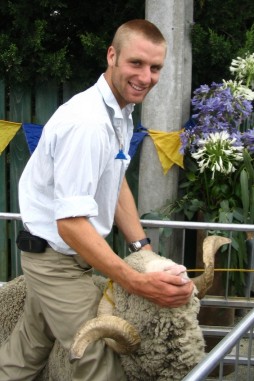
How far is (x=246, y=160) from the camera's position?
4.65 metres

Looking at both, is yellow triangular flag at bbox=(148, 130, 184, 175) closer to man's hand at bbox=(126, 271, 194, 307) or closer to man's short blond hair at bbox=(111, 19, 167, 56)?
man's short blond hair at bbox=(111, 19, 167, 56)

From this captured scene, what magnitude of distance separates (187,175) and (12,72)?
1.81 metres

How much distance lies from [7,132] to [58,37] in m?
1.09

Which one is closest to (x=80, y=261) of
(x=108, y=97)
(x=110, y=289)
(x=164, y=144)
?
(x=110, y=289)

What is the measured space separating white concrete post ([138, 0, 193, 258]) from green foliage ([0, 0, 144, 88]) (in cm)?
65

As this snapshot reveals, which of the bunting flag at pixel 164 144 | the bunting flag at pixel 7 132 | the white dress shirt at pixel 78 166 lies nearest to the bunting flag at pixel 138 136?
the bunting flag at pixel 164 144

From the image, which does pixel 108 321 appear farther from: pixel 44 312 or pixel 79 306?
pixel 44 312

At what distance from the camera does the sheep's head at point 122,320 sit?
214 cm

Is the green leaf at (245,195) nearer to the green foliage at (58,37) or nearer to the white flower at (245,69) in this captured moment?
the white flower at (245,69)

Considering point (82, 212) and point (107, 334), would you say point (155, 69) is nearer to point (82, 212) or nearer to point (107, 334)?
point (82, 212)

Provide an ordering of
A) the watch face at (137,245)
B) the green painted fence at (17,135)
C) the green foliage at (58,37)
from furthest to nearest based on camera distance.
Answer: the green painted fence at (17,135)
the green foliage at (58,37)
the watch face at (137,245)

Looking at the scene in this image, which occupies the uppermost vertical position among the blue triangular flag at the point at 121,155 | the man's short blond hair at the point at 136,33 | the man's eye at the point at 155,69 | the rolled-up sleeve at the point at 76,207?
the man's short blond hair at the point at 136,33

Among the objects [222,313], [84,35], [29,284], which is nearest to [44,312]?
[29,284]

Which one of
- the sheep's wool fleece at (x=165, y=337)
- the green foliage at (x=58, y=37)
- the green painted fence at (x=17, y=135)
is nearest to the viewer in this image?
the sheep's wool fleece at (x=165, y=337)
